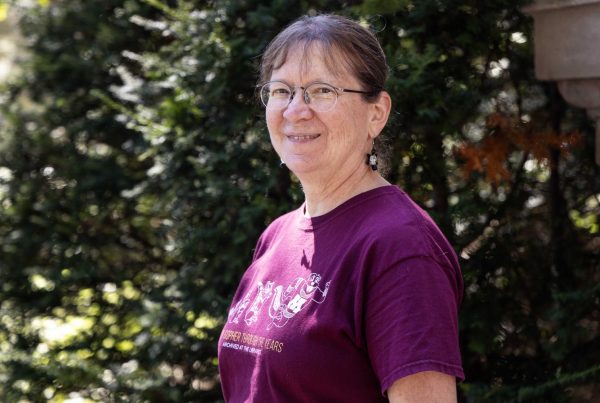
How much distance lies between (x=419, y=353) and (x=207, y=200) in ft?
7.10

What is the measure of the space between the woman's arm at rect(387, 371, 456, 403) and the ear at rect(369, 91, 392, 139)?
0.73 meters

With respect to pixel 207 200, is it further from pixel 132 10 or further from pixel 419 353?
pixel 419 353

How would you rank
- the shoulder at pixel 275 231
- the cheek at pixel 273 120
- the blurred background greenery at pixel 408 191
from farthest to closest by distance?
the blurred background greenery at pixel 408 191, the shoulder at pixel 275 231, the cheek at pixel 273 120

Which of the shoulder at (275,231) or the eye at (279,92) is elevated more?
the eye at (279,92)

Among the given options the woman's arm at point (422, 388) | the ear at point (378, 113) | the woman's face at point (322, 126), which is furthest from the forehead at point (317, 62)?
the woman's arm at point (422, 388)

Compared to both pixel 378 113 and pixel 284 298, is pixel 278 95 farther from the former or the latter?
pixel 284 298

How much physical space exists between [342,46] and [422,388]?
2.84 feet

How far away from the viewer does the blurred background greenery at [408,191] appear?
10.8ft

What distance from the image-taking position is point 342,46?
82.4 inches

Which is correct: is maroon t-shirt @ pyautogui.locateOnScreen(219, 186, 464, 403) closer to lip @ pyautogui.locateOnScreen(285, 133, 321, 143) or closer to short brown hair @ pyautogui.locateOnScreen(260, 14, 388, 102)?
lip @ pyautogui.locateOnScreen(285, 133, 321, 143)

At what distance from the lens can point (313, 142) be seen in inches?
84.2

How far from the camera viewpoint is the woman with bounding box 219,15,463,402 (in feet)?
5.66

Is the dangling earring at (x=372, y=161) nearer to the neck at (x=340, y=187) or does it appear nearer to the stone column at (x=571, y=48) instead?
the neck at (x=340, y=187)

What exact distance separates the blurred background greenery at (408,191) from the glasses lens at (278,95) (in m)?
0.80
